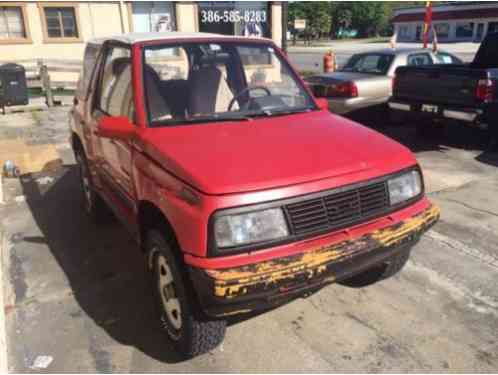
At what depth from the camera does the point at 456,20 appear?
51.3 metres

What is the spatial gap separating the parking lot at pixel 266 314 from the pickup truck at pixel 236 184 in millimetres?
309

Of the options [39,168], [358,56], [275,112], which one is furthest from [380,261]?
[358,56]

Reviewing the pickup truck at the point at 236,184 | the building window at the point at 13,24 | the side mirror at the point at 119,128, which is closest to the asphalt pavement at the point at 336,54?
the building window at the point at 13,24

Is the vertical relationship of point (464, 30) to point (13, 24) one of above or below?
below

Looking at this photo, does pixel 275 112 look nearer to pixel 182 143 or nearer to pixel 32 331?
Result: pixel 182 143

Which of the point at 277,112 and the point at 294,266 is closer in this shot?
the point at 294,266

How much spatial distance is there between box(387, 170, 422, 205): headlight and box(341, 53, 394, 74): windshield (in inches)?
265

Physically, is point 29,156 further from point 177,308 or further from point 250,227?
point 250,227

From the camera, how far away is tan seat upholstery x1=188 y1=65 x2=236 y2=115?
11.1 feet

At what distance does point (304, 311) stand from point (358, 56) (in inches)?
314

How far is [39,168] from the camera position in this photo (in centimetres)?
707

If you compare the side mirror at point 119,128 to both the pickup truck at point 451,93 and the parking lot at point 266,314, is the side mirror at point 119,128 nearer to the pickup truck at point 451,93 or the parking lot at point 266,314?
the parking lot at point 266,314

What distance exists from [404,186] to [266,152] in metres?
0.96

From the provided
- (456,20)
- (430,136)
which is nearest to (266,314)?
(430,136)
